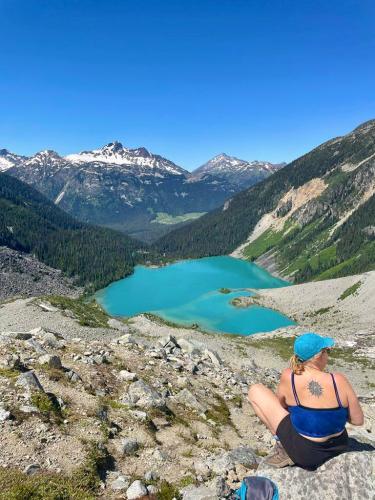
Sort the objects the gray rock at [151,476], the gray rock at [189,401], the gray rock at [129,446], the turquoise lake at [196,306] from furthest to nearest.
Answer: the turquoise lake at [196,306] → the gray rock at [189,401] → the gray rock at [129,446] → the gray rock at [151,476]

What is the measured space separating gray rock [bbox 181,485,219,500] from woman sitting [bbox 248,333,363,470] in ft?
9.83

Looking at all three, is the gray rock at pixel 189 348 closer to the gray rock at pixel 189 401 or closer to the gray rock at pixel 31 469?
the gray rock at pixel 189 401

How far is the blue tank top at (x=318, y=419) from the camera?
8.66 metres

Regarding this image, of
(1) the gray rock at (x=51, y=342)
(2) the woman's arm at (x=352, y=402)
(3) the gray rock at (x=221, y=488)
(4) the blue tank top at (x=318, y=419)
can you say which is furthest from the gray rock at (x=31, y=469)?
(1) the gray rock at (x=51, y=342)

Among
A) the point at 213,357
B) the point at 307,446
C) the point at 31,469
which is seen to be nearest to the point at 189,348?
the point at 213,357

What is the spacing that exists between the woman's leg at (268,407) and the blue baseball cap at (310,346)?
5.02 feet

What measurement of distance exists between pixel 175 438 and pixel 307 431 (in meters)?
8.98

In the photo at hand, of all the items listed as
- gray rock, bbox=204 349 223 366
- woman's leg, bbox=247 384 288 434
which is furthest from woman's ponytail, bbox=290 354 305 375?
gray rock, bbox=204 349 223 366

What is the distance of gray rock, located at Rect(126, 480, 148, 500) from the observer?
1132cm

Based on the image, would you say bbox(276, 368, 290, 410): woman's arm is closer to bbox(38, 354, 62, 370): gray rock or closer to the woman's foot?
the woman's foot

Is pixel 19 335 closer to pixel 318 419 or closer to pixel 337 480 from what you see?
pixel 318 419

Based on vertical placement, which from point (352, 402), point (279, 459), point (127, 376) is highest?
point (352, 402)

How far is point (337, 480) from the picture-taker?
895 cm

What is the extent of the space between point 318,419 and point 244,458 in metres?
6.28
